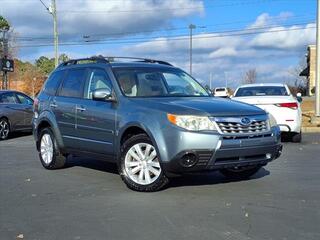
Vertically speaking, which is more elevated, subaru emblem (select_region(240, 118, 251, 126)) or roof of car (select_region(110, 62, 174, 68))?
roof of car (select_region(110, 62, 174, 68))

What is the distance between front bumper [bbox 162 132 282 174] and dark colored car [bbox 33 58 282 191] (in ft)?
0.04

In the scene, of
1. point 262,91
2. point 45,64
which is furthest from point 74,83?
point 45,64

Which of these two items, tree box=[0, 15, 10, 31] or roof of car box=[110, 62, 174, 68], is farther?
tree box=[0, 15, 10, 31]

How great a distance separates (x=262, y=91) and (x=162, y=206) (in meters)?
8.36

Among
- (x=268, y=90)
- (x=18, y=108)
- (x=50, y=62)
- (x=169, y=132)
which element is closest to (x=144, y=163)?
(x=169, y=132)

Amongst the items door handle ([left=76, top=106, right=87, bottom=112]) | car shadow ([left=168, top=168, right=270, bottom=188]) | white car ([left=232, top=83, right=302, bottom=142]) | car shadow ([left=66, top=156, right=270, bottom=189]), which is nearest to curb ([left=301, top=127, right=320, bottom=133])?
white car ([left=232, top=83, right=302, bottom=142])

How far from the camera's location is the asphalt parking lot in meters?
5.49

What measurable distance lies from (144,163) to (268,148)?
66.4 inches

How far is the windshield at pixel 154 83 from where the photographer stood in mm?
8109

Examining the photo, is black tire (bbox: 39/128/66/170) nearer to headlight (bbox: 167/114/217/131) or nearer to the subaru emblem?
headlight (bbox: 167/114/217/131)

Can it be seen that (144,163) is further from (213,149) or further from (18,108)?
(18,108)

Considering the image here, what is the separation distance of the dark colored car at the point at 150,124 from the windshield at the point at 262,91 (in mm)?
5373

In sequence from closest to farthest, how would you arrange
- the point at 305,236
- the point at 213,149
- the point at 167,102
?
the point at 305,236, the point at 213,149, the point at 167,102

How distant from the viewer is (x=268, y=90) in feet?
47.1
